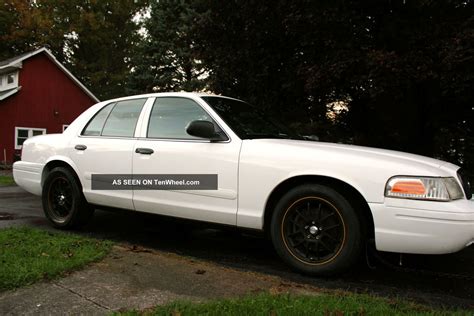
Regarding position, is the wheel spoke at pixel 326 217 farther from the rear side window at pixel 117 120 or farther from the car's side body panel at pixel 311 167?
the rear side window at pixel 117 120

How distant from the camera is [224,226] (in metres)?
4.33

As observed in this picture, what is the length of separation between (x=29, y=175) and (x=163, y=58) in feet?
63.6

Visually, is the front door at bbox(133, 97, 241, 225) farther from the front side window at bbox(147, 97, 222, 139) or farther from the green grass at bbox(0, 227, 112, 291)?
the green grass at bbox(0, 227, 112, 291)

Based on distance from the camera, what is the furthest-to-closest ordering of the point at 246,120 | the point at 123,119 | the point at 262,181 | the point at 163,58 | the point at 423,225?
1. the point at 163,58
2. the point at 123,119
3. the point at 246,120
4. the point at 262,181
5. the point at 423,225

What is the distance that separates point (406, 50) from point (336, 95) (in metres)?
2.16

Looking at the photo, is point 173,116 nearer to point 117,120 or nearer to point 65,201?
point 117,120

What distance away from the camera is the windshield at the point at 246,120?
14.9ft

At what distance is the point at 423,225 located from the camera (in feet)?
11.4

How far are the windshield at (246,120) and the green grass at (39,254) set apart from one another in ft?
5.61

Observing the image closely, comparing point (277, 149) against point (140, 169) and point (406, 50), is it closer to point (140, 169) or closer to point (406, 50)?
point (140, 169)

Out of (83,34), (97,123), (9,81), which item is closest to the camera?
(97,123)

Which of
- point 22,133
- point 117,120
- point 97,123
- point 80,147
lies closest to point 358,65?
point 117,120

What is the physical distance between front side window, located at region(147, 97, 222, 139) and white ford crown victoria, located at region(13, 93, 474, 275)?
0.01 m

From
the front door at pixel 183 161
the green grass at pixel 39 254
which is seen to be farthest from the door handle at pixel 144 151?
the green grass at pixel 39 254
